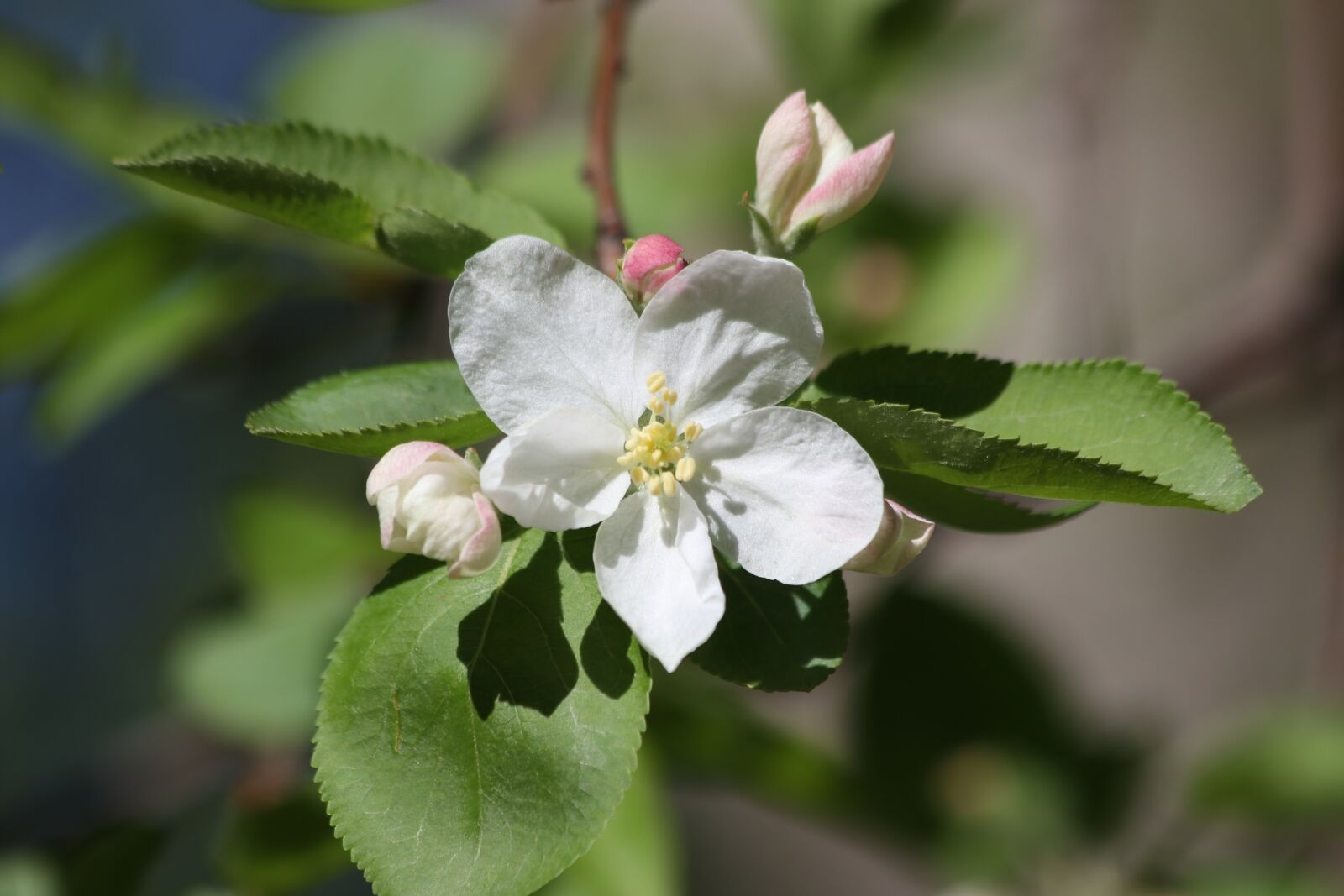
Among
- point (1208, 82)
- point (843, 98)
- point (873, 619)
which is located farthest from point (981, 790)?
point (1208, 82)

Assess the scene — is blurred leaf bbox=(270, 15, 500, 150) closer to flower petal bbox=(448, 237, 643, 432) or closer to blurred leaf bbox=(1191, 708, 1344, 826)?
flower petal bbox=(448, 237, 643, 432)

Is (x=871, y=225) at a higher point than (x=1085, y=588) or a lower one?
higher

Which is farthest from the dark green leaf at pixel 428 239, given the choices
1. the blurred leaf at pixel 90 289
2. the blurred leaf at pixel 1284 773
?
the blurred leaf at pixel 1284 773

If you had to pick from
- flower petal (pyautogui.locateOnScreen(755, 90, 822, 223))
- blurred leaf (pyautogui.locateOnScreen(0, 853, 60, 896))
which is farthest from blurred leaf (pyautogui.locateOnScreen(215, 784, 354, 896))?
flower petal (pyautogui.locateOnScreen(755, 90, 822, 223))

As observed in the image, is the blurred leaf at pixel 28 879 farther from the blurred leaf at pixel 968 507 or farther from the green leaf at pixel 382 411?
the blurred leaf at pixel 968 507

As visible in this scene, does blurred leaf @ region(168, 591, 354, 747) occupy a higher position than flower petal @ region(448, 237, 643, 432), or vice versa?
flower petal @ region(448, 237, 643, 432)

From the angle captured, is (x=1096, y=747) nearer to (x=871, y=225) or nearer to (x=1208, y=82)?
(x=871, y=225)
